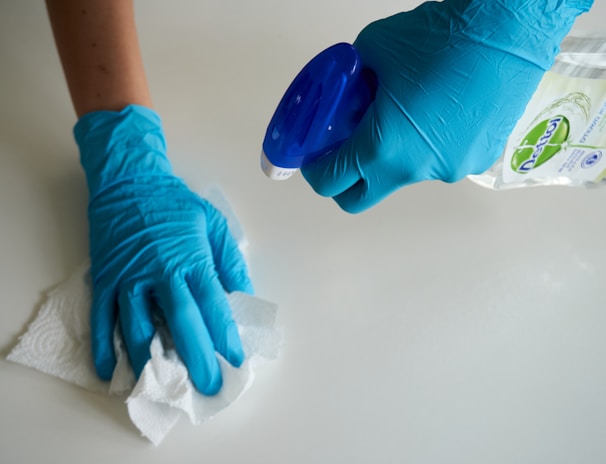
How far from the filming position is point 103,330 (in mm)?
716

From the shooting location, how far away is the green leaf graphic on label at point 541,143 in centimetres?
78

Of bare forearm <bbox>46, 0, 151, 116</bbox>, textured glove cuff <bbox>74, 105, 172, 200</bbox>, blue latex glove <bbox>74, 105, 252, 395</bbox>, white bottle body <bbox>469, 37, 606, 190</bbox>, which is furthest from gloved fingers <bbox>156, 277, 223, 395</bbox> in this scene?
white bottle body <bbox>469, 37, 606, 190</bbox>

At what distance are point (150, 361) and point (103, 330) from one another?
10 centimetres

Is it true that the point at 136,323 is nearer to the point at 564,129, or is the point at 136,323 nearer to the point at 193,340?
the point at 193,340

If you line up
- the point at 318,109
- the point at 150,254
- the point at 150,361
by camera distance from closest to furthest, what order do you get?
the point at 318,109, the point at 150,361, the point at 150,254

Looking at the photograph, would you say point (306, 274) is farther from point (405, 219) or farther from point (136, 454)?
point (136, 454)

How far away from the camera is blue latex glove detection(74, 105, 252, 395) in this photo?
2.33 feet

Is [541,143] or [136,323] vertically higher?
[541,143]

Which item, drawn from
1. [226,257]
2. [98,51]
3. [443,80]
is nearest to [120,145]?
[98,51]

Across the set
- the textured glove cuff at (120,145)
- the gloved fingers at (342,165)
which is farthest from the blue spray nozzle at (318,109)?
the textured glove cuff at (120,145)

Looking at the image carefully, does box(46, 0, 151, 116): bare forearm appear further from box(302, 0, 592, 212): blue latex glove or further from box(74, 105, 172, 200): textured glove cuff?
box(302, 0, 592, 212): blue latex glove

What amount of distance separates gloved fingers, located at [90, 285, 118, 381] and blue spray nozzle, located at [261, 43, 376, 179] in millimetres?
341

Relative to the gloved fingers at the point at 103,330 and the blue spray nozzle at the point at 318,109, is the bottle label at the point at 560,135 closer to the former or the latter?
the blue spray nozzle at the point at 318,109

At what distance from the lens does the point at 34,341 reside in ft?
2.29
